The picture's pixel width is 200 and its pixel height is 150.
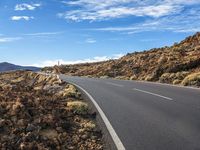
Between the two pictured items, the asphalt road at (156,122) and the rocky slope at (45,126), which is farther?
the rocky slope at (45,126)

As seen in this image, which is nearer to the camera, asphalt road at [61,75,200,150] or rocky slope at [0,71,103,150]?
asphalt road at [61,75,200,150]

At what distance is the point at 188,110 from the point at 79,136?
15.0 feet

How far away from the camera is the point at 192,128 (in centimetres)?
991

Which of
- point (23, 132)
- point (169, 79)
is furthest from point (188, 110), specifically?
point (169, 79)

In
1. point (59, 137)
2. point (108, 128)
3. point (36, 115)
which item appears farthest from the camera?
point (36, 115)

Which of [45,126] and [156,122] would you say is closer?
[45,126]

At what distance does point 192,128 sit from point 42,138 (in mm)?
3822

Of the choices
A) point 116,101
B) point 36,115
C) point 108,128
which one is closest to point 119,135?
point 108,128

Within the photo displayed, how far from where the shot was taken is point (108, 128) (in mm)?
10422

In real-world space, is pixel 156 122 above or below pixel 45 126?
above

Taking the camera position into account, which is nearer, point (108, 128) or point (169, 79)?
point (108, 128)

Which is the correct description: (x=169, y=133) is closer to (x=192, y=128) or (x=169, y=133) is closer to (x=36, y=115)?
(x=192, y=128)

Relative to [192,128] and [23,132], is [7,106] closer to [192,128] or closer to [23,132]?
[23,132]

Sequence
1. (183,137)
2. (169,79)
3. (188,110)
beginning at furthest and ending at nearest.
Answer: (169,79), (188,110), (183,137)
